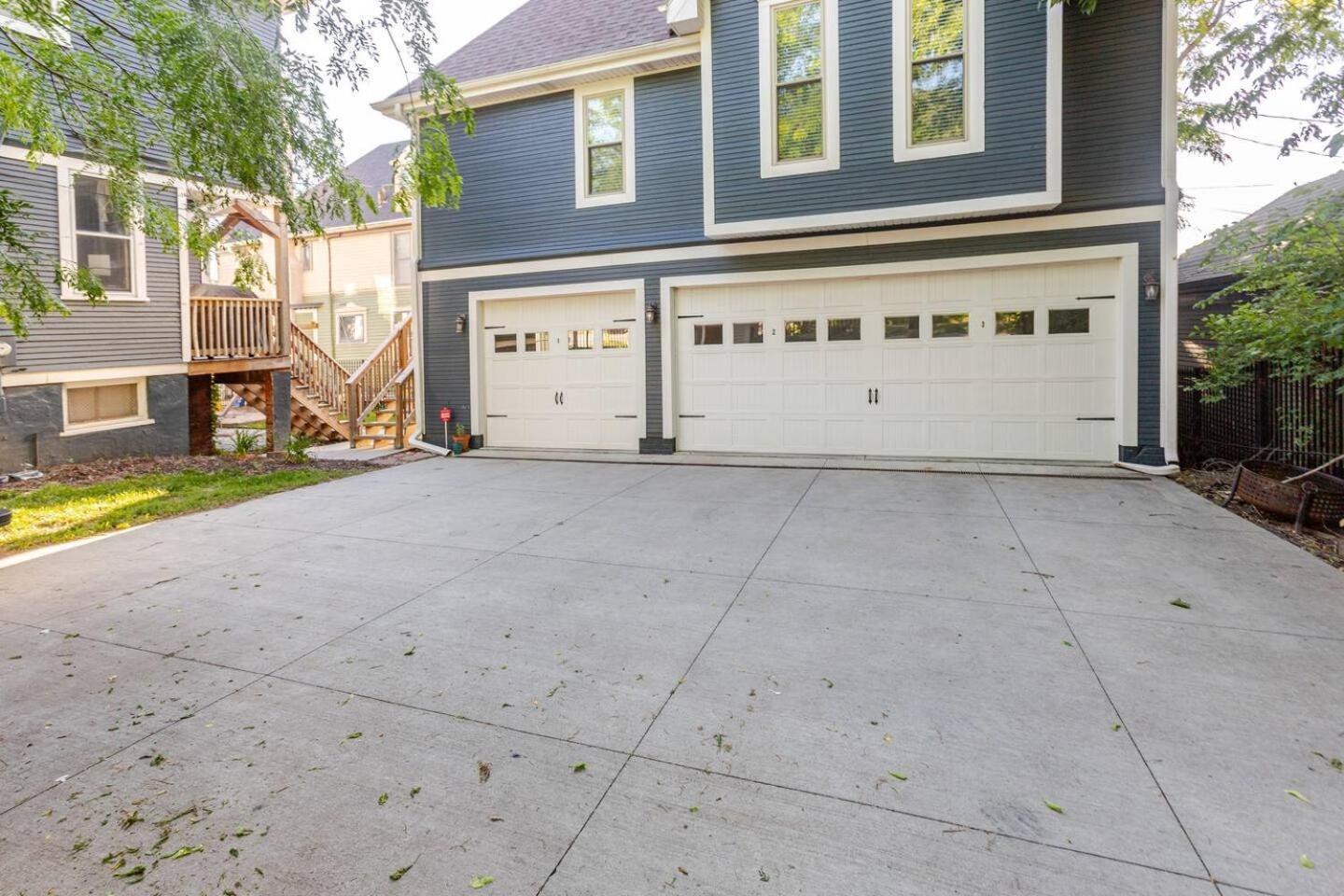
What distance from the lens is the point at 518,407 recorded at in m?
10.3

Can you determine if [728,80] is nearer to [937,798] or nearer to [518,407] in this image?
[518,407]

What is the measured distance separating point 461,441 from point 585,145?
15.4 ft

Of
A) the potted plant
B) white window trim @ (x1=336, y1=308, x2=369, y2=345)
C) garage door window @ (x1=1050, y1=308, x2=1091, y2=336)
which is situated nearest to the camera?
garage door window @ (x1=1050, y1=308, x2=1091, y2=336)

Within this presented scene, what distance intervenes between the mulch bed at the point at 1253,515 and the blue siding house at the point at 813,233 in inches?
19.4

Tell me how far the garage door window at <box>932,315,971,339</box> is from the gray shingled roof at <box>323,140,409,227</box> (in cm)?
1454

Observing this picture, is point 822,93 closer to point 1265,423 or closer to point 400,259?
point 1265,423

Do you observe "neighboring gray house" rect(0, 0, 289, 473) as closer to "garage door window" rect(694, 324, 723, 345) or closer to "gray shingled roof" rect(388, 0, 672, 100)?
"gray shingled roof" rect(388, 0, 672, 100)

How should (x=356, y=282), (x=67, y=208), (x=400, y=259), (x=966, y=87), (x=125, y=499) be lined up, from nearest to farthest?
(x=125, y=499), (x=966, y=87), (x=67, y=208), (x=400, y=259), (x=356, y=282)

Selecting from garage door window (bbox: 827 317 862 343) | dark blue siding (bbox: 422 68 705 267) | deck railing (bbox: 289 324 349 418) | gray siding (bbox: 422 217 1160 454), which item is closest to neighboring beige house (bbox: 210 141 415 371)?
deck railing (bbox: 289 324 349 418)

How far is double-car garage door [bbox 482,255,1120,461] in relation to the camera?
788 cm

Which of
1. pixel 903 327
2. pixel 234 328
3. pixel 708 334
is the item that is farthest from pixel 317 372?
pixel 903 327

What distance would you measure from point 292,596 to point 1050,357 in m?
8.02

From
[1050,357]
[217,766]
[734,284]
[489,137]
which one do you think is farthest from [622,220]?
[217,766]

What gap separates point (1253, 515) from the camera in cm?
566
